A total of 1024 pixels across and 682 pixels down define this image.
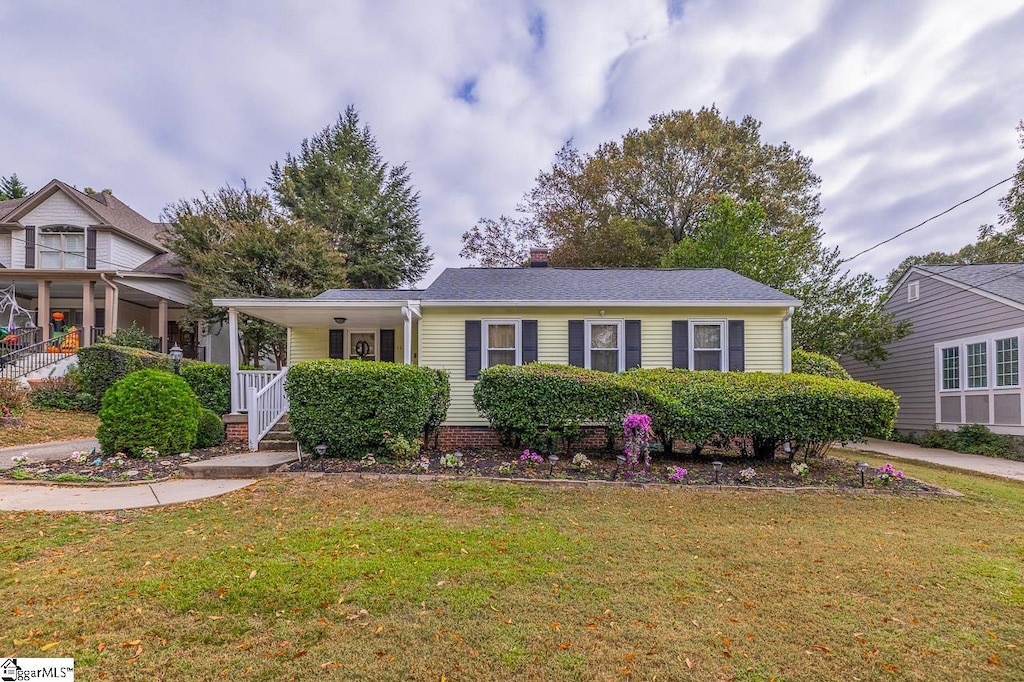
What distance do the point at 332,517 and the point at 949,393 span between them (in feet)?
49.5

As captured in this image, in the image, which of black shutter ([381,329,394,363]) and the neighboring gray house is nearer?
the neighboring gray house

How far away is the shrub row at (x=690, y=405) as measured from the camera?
7594mm

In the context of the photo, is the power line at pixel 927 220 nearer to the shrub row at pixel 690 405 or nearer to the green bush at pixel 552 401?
the shrub row at pixel 690 405

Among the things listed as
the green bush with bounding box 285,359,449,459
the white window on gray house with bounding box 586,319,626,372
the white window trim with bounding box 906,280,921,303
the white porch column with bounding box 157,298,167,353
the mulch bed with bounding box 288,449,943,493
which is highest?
the white window trim with bounding box 906,280,921,303

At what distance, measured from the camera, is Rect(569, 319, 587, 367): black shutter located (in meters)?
10.0

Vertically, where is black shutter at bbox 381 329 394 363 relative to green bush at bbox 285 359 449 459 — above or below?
above

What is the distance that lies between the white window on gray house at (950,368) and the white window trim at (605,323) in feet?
30.5

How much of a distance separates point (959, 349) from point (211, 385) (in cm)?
1784

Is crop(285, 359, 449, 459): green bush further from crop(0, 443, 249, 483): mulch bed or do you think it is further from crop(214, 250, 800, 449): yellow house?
crop(214, 250, 800, 449): yellow house

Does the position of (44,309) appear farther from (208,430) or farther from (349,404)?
(349,404)

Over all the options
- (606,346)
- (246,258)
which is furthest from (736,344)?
(246,258)

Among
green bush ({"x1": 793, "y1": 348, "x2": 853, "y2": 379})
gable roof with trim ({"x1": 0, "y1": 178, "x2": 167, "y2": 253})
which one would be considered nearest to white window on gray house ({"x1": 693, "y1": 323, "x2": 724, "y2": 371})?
green bush ({"x1": 793, "y1": 348, "x2": 853, "y2": 379})

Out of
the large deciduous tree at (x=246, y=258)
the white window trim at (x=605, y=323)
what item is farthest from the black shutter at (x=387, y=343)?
the large deciduous tree at (x=246, y=258)

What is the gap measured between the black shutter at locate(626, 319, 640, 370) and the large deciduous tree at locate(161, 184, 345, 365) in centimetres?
1200
